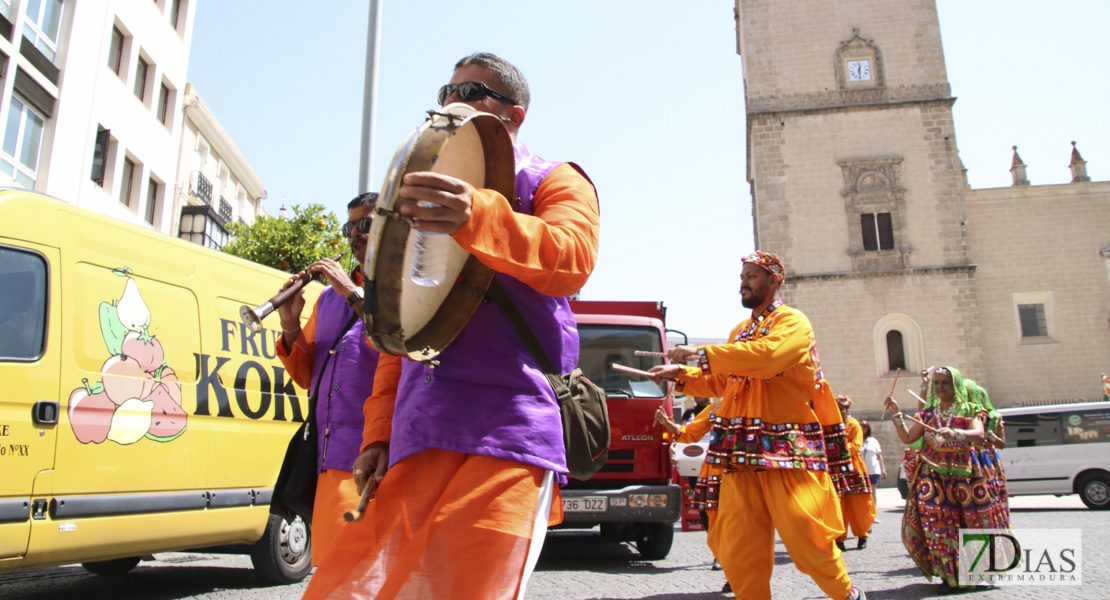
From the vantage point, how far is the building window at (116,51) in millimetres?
19234

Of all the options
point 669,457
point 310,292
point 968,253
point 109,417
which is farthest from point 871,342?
point 109,417

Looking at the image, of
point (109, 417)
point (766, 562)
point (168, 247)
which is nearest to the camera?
point (766, 562)

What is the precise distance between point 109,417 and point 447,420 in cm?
368

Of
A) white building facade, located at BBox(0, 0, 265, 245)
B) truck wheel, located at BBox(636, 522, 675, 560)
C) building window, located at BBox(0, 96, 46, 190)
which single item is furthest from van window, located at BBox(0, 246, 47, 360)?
building window, located at BBox(0, 96, 46, 190)

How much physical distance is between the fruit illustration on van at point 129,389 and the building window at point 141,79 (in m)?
18.1

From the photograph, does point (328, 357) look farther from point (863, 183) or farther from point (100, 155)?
point (863, 183)

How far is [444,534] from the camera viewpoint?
5.40 ft

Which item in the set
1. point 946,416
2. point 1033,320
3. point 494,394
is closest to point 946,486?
point 946,416

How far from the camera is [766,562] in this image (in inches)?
156

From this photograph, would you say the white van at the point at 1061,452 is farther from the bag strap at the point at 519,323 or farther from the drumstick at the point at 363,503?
the drumstick at the point at 363,503

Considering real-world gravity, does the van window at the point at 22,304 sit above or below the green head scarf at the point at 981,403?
above

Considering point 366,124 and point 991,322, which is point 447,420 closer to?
point 366,124

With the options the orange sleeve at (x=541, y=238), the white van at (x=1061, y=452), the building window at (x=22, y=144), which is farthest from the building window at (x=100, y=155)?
the white van at (x=1061, y=452)

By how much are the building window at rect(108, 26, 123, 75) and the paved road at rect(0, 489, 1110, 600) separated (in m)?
15.0
